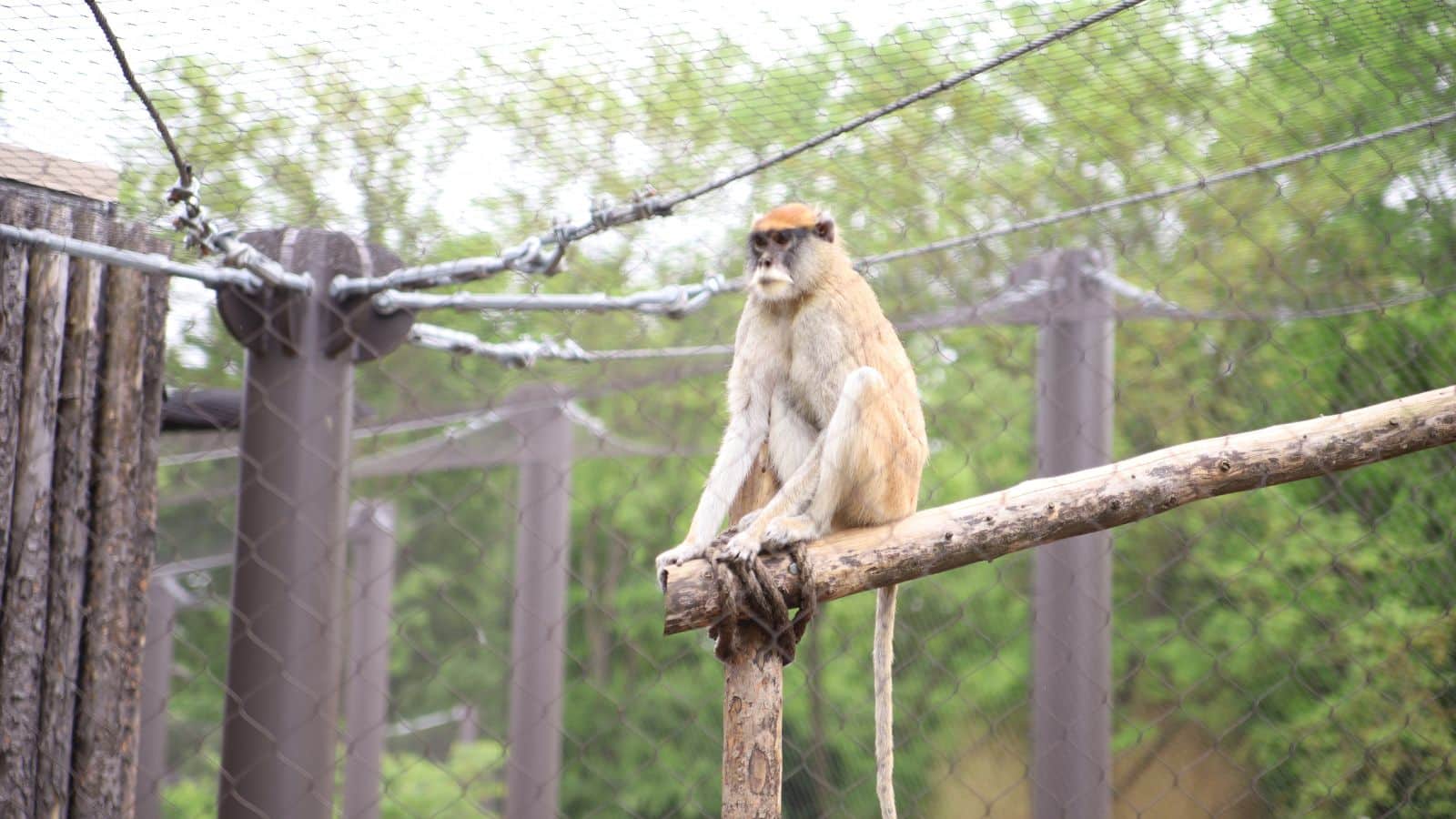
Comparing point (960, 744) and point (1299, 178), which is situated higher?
point (1299, 178)

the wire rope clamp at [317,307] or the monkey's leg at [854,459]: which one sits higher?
the wire rope clamp at [317,307]

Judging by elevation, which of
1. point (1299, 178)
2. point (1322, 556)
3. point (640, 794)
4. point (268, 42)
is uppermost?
point (1299, 178)

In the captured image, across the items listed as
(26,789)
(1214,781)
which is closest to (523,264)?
(26,789)

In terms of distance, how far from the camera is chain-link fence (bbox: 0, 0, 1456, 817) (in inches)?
67.1

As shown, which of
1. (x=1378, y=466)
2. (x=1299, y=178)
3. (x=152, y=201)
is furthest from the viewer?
(x=1378, y=466)

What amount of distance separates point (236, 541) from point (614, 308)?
2.40ft

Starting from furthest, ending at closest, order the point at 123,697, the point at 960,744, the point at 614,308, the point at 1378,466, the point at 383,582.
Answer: the point at 960,744 → the point at 383,582 → the point at 1378,466 → the point at 614,308 → the point at 123,697

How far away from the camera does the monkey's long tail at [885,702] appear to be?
5.41 ft

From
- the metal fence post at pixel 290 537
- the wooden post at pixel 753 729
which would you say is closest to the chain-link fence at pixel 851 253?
the metal fence post at pixel 290 537

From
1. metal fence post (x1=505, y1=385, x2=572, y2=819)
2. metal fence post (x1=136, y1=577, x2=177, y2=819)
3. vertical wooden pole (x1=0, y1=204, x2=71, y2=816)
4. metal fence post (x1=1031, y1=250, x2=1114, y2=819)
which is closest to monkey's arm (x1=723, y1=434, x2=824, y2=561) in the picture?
metal fence post (x1=1031, y1=250, x2=1114, y2=819)

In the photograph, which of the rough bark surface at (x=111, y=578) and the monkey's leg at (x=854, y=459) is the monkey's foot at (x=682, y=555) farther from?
the rough bark surface at (x=111, y=578)

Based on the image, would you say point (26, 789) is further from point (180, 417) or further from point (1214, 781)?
point (1214, 781)

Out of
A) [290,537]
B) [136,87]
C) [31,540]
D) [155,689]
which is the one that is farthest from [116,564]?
[155,689]

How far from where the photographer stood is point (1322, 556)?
3340 mm
